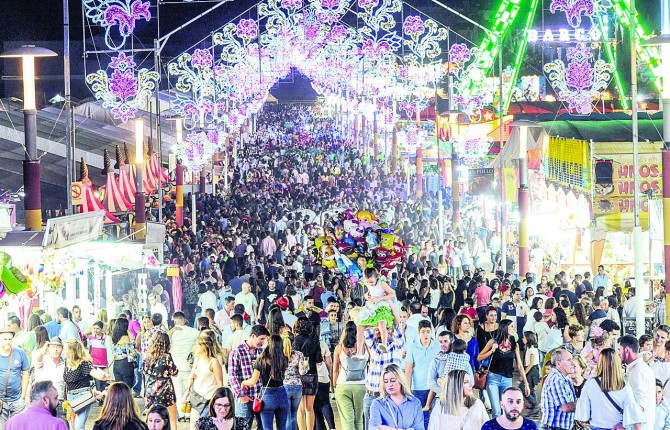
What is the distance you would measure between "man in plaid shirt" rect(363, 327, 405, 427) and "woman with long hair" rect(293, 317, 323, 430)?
0.61 m

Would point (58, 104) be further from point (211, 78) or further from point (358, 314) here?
point (358, 314)

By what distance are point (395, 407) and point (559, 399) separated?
6.00ft

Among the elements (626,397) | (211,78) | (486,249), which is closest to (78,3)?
(211,78)

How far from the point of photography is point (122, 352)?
Result: 47.5ft

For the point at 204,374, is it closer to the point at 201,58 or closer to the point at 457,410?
the point at 457,410

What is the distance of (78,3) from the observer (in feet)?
265

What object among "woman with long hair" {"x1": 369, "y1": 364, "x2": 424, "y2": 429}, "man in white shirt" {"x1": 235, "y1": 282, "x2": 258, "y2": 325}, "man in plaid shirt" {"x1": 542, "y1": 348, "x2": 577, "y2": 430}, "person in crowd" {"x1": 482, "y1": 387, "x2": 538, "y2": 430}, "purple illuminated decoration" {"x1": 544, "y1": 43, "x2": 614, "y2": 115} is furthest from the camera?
"purple illuminated decoration" {"x1": 544, "y1": 43, "x2": 614, "y2": 115}

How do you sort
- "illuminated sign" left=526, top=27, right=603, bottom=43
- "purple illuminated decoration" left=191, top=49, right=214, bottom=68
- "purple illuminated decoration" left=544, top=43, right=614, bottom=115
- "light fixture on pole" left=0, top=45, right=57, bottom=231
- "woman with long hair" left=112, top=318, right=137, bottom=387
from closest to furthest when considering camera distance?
"woman with long hair" left=112, top=318, right=137, bottom=387 < "light fixture on pole" left=0, top=45, right=57, bottom=231 < "purple illuminated decoration" left=544, top=43, right=614, bottom=115 < "purple illuminated decoration" left=191, top=49, right=214, bottom=68 < "illuminated sign" left=526, top=27, right=603, bottom=43

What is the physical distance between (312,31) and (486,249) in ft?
55.3

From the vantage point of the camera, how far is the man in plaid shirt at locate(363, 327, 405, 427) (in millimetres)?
11672

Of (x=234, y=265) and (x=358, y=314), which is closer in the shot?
(x=358, y=314)

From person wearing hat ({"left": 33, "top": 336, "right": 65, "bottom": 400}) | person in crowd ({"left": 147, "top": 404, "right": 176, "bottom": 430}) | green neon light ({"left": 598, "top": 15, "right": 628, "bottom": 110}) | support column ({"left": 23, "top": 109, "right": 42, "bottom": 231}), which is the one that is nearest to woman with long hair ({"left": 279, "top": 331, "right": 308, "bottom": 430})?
person wearing hat ({"left": 33, "top": 336, "right": 65, "bottom": 400})

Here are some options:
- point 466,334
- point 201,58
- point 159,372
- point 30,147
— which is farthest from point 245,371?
point 201,58

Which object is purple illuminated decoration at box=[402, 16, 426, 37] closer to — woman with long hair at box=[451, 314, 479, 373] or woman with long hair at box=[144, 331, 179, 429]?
woman with long hair at box=[451, 314, 479, 373]
